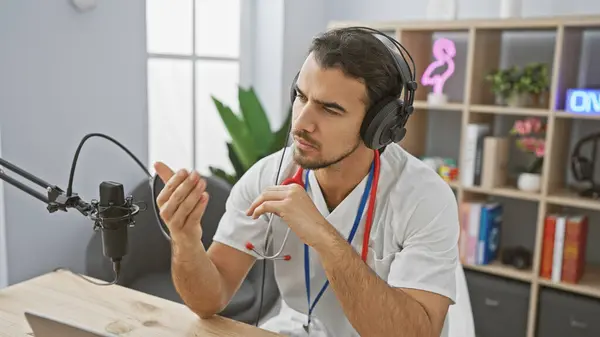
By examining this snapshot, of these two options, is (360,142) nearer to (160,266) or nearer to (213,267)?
(213,267)

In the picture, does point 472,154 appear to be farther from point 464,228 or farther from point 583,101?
point 583,101

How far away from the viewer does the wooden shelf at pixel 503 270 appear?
2512 millimetres

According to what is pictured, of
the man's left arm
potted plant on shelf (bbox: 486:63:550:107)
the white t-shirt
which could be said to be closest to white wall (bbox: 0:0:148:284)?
the white t-shirt

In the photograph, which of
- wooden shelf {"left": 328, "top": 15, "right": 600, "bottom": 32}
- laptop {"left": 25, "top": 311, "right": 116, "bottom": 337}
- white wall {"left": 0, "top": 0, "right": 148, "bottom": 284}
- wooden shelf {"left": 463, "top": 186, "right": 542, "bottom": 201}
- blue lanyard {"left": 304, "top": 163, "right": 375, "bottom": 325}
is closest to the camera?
laptop {"left": 25, "top": 311, "right": 116, "bottom": 337}

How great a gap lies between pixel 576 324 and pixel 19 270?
2184 mm

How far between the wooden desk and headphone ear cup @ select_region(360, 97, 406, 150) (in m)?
0.48

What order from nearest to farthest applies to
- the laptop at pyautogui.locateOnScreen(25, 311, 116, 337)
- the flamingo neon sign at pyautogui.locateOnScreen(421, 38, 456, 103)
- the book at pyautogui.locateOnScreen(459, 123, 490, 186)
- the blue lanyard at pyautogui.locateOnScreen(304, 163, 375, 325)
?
1. the laptop at pyautogui.locateOnScreen(25, 311, 116, 337)
2. the blue lanyard at pyautogui.locateOnScreen(304, 163, 375, 325)
3. the book at pyautogui.locateOnScreen(459, 123, 490, 186)
4. the flamingo neon sign at pyautogui.locateOnScreen(421, 38, 456, 103)

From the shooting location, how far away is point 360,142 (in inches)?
52.2

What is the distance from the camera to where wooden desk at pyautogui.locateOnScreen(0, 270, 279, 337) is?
44.9 inches

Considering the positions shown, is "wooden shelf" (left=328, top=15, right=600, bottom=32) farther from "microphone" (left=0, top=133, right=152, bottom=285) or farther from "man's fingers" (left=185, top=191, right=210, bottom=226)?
"microphone" (left=0, top=133, right=152, bottom=285)

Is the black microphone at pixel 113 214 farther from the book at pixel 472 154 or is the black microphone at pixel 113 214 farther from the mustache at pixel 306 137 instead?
the book at pixel 472 154

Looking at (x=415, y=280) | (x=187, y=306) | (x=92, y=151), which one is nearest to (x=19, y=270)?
(x=92, y=151)

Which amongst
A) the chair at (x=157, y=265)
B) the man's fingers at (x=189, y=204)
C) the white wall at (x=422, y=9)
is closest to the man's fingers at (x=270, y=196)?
the man's fingers at (x=189, y=204)

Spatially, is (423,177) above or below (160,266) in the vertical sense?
above
